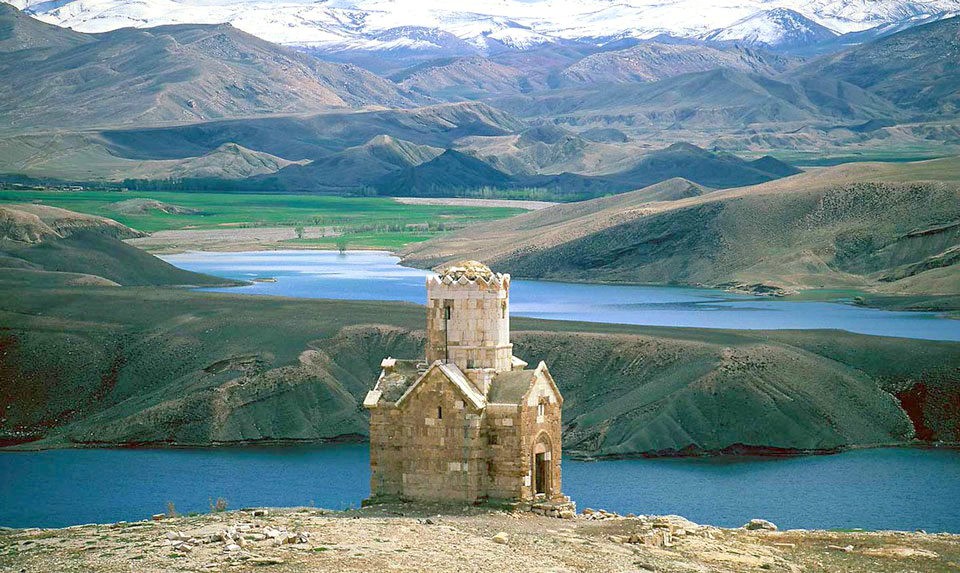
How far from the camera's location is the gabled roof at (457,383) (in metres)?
26.2

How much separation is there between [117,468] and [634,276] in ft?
303

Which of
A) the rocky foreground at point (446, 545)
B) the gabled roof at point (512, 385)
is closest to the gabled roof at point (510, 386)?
the gabled roof at point (512, 385)

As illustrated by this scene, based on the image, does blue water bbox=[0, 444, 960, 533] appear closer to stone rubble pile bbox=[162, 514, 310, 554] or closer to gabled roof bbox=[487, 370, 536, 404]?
gabled roof bbox=[487, 370, 536, 404]

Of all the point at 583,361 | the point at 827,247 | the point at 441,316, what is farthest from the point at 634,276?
the point at 441,316

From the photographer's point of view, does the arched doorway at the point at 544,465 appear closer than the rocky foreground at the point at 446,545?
No

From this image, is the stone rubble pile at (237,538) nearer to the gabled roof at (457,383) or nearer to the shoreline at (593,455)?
the gabled roof at (457,383)

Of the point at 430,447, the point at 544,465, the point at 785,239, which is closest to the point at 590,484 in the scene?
the point at 544,465

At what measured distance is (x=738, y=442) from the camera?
202ft

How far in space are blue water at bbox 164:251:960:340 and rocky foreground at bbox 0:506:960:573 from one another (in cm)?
6730

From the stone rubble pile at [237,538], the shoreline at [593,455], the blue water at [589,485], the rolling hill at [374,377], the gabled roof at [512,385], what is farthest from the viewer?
the rolling hill at [374,377]

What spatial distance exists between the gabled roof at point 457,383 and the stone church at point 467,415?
0.07ft

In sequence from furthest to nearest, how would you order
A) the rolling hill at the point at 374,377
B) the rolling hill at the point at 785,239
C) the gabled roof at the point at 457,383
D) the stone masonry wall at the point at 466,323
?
1. the rolling hill at the point at 785,239
2. the rolling hill at the point at 374,377
3. the stone masonry wall at the point at 466,323
4. the gabled roof at the point at 457,383

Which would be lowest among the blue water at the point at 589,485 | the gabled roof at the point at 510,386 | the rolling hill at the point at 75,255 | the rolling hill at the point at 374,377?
the blue water at the point at 589,485

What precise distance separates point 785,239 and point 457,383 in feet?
381
